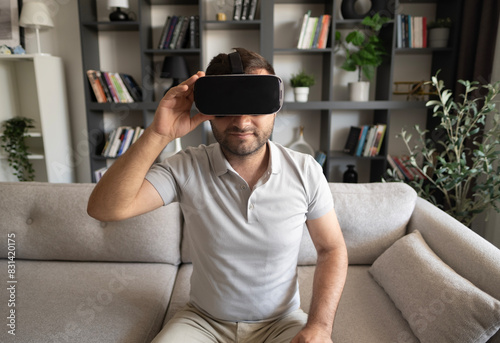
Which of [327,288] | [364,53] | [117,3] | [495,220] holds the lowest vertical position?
[495,220]

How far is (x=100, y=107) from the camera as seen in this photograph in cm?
258

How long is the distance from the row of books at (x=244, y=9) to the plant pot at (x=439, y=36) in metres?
1.28

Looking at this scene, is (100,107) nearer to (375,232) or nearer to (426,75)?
(375,232)

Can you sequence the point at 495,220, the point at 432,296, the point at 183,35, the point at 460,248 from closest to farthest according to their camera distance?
the point at 432,296, the point at 460,248, the point at 495,220, the point at 183,35

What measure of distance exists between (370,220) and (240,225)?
0.71 meters

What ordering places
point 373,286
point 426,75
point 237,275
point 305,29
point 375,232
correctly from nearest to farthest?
point 237,275
point 373,286
point 375,232
point 305,29
point 426,75

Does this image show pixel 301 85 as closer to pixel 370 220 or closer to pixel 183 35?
pixel 183 35

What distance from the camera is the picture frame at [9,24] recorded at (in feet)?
8.77

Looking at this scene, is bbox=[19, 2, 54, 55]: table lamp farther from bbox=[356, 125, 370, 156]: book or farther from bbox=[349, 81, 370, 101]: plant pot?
bbox=[356, 125, 370, 156]: book

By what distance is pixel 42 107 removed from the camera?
2496 millimetres

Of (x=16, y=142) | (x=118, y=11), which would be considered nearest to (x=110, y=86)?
(x=118, y=11)

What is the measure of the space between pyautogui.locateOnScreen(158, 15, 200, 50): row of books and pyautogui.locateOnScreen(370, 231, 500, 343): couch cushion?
195 cm

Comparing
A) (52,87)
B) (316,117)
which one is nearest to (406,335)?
(316,117)

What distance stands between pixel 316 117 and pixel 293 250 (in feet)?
6.65
